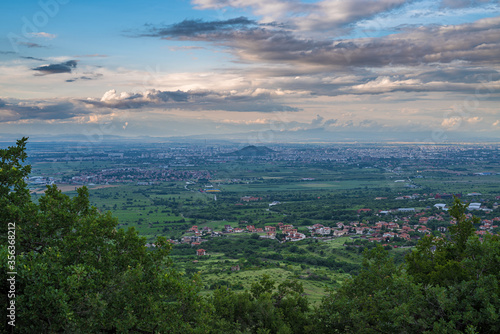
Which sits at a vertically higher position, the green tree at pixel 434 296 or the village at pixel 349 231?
the green tree at pixel 434 296

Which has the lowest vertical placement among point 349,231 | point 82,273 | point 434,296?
point 349,231

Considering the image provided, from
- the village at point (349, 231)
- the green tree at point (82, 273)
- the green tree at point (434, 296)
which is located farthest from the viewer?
the village at point (349, 231)

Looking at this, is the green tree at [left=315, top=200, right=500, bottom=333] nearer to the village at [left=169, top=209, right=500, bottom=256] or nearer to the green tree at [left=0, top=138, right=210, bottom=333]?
the green tree at [left=0, top=138, right=210, bottom=333]

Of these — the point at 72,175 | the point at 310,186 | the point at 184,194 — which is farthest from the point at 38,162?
the point at 310,186

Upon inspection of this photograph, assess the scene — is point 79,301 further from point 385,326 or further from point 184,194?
point 184,194

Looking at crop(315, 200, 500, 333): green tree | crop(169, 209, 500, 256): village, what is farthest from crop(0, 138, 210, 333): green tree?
crop(169, 209, 500, 256): village

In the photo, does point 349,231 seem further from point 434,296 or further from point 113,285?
point 113,285

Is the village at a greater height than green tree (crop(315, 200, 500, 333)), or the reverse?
green tree (crop(315, 200, 500, 333))

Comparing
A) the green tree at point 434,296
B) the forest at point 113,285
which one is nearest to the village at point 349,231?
the green tree at point 434,296

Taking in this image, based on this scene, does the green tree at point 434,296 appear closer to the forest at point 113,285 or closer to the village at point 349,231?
the forest at point 113,285

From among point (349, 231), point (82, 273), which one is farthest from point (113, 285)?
point (349, 231)

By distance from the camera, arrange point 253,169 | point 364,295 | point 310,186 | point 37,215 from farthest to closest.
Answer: point 253,169 → point 310,186 → point 364,295 → point 37,215
